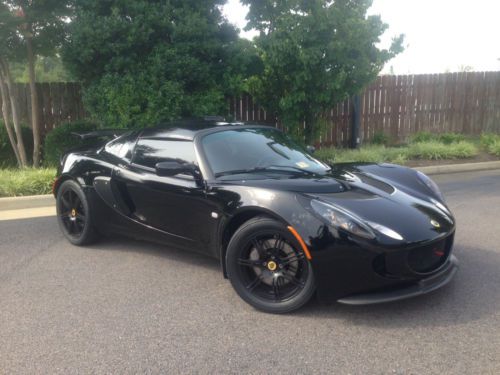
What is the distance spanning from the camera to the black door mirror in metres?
3.89

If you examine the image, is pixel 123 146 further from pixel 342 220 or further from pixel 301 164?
pixel 342 220

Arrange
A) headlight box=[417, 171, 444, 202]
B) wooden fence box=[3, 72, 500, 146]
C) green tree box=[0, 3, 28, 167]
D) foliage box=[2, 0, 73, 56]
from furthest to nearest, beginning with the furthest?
wooden fence box=[3, 72, 500, 146]
foliage box=[2, 0, 73, 56]
green tree box=[0, 3, 28, 167]
headlight box=[417, 171, 444, 202]

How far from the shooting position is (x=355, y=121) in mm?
12578

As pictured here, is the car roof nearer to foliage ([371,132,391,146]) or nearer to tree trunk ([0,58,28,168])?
tree trunk ([0,58,28,168])

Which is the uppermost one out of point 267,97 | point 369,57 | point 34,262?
point 369,57

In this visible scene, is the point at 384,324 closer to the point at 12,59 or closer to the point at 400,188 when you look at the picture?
the point at 400,188

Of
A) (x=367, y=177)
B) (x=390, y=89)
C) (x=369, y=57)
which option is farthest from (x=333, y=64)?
(x=367, y=177)

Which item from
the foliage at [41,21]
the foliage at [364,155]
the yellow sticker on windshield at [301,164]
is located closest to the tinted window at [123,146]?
the yellow sticker on windshield at [301,164]

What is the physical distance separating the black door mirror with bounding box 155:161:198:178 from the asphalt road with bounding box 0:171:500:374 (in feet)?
3.02

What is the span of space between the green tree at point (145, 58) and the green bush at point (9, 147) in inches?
82.3

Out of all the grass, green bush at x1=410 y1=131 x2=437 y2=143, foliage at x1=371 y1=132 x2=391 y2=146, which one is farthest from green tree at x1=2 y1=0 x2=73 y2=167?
green bush at x1=410 y1=131 x2=437 y2=143

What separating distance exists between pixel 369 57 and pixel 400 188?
257 inches

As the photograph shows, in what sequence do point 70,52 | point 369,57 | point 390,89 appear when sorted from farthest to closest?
1. point 390,89
2. point 369,57
3. point 70,52

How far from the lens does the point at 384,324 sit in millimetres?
3197
